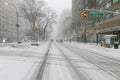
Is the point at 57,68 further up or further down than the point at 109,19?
further down

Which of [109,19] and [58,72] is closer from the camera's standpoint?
[58,72]

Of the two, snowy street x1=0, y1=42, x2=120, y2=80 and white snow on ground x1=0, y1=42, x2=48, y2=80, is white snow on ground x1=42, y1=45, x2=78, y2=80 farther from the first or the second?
white snow on ground x1=0, y1=42, x2=48, y2=80

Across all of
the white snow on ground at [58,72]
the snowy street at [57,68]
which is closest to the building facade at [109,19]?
the snowy street at [57,68]

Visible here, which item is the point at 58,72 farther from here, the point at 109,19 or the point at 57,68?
the point at 109,19

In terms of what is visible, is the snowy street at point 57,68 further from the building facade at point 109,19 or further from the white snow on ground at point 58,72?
the building facade at point 109,19

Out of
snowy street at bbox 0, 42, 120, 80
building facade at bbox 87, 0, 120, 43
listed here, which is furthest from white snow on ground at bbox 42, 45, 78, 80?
building facade at bbox 87, 0, 120, 43

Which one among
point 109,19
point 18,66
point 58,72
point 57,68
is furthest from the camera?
point 109,19

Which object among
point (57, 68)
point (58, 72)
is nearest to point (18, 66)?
point (57, 68)

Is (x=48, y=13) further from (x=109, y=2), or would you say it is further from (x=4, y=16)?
(x=4, y=16)

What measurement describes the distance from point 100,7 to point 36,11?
2585cm

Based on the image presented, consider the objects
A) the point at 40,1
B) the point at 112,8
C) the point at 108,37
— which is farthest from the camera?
the point at 40,1

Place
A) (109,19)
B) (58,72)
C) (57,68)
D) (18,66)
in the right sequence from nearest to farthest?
1. (58,72)
2. (57,68)
3. (18,66)
4. (109,19)

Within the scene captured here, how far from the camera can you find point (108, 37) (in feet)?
165

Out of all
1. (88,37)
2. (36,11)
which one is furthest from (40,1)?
(88,37)
